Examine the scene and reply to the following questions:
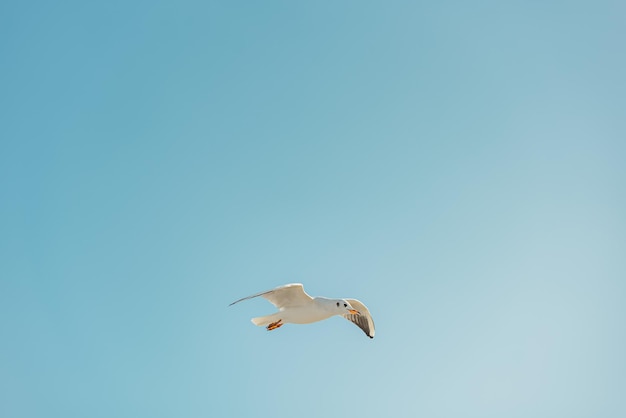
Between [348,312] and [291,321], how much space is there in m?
1.57

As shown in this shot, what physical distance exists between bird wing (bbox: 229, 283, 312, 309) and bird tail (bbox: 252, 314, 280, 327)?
0.33 m

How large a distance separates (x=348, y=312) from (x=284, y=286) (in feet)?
7.60

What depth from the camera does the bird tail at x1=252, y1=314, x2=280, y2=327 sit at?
23219 millimetres

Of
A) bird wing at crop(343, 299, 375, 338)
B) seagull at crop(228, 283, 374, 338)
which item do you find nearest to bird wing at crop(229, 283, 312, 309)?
seagull at crop(228, 283, 374, 338)

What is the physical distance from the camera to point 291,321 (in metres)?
23.5

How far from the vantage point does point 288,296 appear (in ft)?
75.6

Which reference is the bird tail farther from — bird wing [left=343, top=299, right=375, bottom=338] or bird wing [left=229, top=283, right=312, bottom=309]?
bird wing [left=343, top=299, right=375, bottom=338]

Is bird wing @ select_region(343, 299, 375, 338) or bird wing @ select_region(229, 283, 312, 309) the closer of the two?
bird wing @ select_region(229, 283, 312, 309)

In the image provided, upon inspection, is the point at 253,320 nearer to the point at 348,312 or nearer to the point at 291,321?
the point at 291,321

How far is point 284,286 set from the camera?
22.3 meters

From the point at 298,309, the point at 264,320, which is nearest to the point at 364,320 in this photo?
the point at 298,309

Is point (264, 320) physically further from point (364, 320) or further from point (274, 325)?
point (364, 320)

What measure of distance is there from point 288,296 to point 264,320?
3.18 ft

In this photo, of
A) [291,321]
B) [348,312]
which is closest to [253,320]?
[291,321]
